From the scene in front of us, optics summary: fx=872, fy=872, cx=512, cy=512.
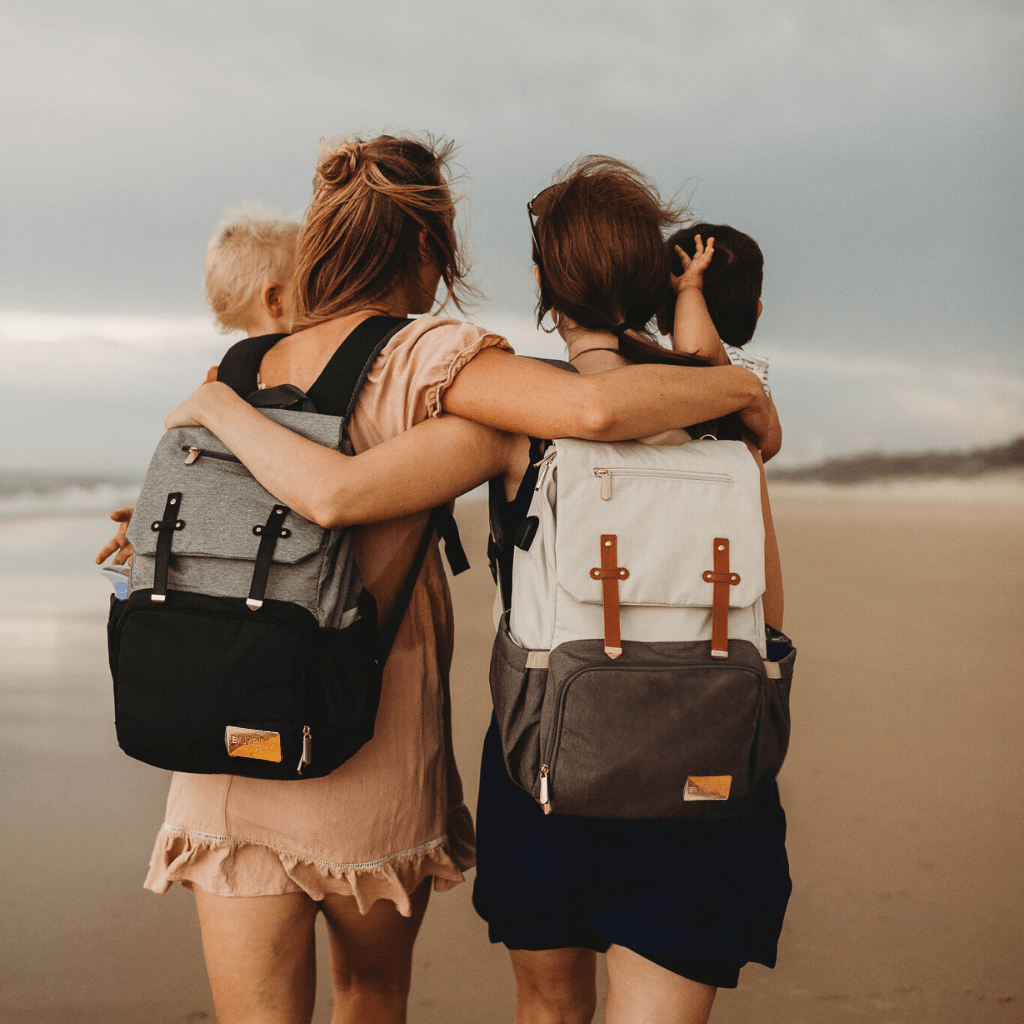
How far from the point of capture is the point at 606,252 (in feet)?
3.25

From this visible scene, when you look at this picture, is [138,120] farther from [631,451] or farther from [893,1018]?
[893,1018]

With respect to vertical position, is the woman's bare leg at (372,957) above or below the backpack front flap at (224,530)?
below

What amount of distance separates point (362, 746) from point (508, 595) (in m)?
0.23

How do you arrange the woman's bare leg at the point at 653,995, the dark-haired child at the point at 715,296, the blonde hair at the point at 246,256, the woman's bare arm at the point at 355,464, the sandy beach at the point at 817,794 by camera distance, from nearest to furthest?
the woman's bare arm at the point at 355,464
the woman's bare leg at the point at 653,995
the dark-haired child at the point at 715,296
the blonde hair at the point at 246,256
the sandy beach at the point at 817,794

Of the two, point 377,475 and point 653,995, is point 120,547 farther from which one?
point 653,995

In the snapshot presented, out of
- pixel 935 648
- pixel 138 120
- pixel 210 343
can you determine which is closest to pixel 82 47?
pixel 138 120

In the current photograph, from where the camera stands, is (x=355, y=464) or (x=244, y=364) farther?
(x=244, y=364)

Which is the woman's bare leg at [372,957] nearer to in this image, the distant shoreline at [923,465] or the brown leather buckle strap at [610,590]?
the brown leather buckle strap at [610,590]

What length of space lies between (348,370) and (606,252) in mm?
323

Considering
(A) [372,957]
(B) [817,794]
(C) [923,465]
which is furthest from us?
(C) [923,465]

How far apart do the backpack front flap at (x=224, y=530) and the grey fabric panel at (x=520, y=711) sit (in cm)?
21

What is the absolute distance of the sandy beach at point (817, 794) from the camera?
1.97 metres

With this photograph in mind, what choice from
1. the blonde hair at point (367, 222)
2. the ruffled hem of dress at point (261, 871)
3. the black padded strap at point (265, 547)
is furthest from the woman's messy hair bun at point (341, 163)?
the ruffled hem of dress at point (261, 871)

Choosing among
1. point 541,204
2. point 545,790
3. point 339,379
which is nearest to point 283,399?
point 339,379
